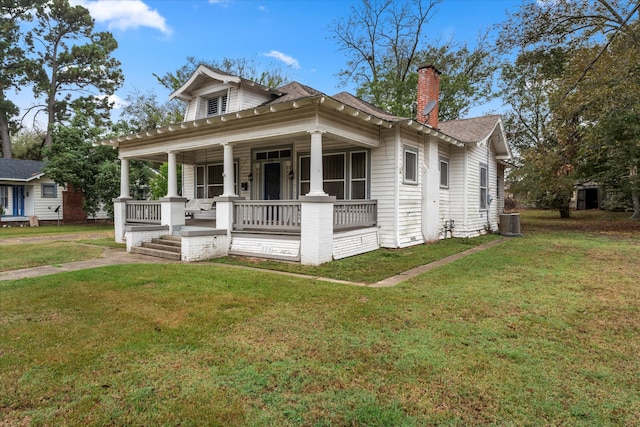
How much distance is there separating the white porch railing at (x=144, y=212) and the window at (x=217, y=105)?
128 inches

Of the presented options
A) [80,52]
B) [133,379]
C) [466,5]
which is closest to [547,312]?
[133,379]

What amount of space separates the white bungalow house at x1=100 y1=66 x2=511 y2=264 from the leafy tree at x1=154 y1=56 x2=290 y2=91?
17210 millimetres

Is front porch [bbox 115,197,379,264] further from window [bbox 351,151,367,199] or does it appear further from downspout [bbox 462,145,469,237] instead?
downspout [bbox 462,145,469,237]

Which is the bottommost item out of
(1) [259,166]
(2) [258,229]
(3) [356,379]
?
(3) [356,379]

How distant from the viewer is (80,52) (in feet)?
94.7

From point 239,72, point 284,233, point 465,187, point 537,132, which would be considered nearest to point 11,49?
point 239,72

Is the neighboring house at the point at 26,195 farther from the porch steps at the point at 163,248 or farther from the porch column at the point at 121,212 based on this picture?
the porch steps at the point at 163,248

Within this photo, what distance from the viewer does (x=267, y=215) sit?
28.5 ft

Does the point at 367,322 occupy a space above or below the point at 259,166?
below

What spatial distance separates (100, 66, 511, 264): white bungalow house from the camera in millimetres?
7918

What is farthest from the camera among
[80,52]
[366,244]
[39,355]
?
[80,52]

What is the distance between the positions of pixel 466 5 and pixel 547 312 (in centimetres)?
2144

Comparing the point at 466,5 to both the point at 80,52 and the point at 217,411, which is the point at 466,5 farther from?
the point at 80,52

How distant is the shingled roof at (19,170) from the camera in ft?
65.7
